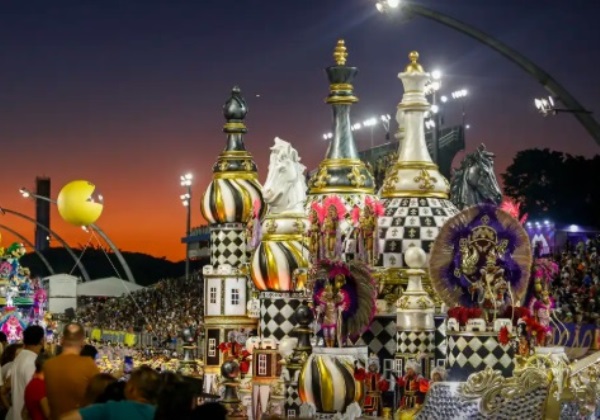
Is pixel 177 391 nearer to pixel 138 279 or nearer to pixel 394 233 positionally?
pixel 394 233

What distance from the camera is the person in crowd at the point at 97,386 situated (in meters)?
11.4

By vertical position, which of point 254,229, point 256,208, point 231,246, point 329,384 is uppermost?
point 256,208

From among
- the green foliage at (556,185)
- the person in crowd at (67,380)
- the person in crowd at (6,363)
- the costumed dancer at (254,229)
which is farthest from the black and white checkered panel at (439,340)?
the green foliage at (556,185)

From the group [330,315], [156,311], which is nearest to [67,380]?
[330,315]

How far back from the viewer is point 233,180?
28453 mm

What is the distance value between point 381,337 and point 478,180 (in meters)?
2.99

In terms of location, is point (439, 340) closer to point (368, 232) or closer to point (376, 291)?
point (376, 291)

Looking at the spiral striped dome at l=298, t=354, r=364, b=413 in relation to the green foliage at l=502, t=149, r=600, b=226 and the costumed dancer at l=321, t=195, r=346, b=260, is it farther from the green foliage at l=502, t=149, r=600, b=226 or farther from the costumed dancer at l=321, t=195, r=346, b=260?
the green foliage at l=502, t=149, r=600, b=226

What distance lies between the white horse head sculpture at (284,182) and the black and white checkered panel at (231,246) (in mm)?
2824

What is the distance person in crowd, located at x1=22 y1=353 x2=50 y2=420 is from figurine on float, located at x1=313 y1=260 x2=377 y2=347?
7.15 meters

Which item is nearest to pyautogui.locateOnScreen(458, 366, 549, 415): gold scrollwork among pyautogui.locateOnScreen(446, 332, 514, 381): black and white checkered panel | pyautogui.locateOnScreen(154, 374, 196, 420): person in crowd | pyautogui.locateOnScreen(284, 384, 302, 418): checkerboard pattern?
pyautogui.locateOnScreen(446, 332, 514, 381): black and white checkered panel

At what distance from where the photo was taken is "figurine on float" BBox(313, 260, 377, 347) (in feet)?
67.6

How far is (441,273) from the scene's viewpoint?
2014 centimetres

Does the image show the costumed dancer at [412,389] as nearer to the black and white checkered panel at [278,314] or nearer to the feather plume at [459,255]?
the feather plume at [459,255]
